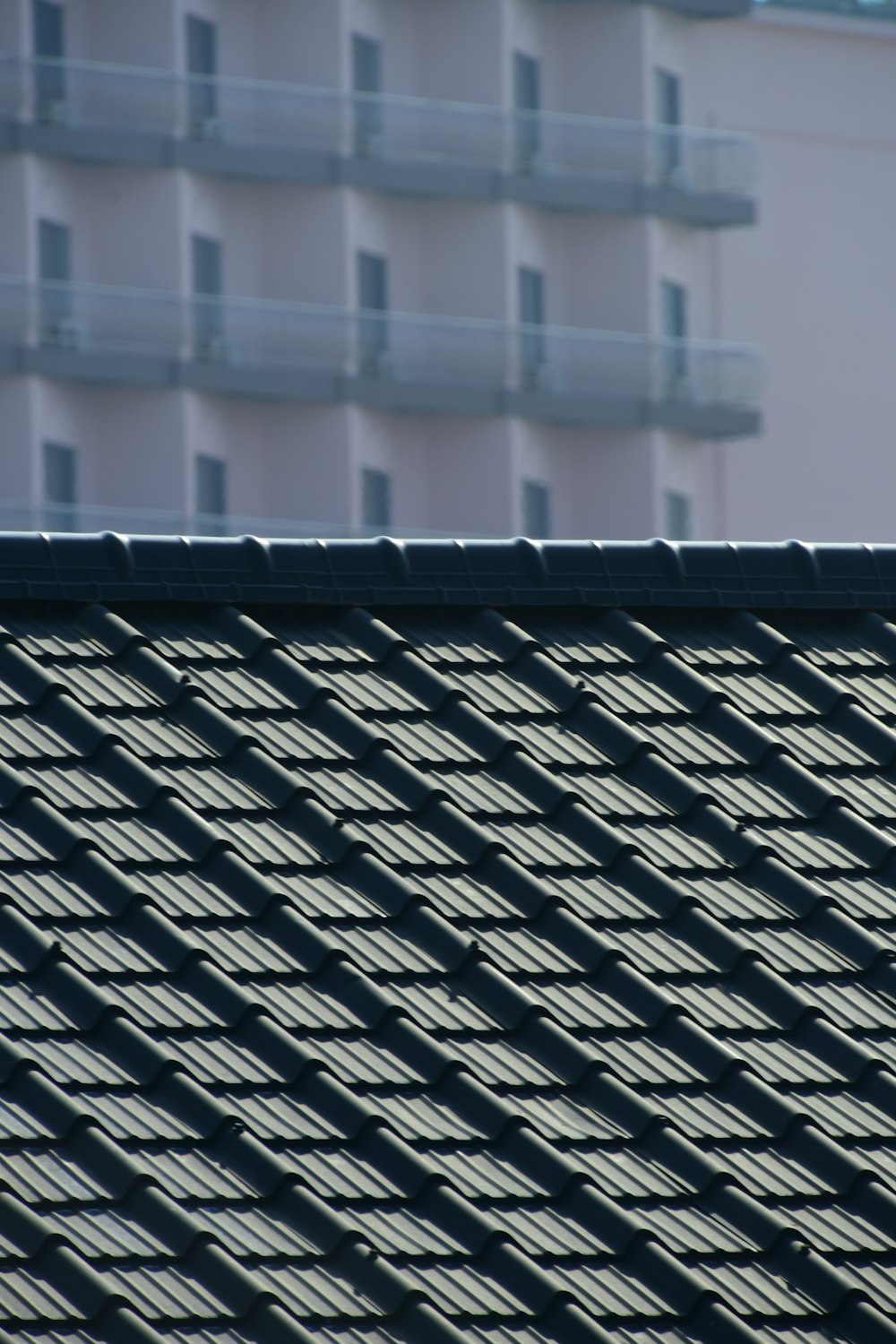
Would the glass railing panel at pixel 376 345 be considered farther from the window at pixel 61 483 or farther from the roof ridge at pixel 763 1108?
the roof ridge at pixel 763 1108

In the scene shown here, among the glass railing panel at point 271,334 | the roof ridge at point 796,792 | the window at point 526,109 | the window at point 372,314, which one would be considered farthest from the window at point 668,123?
the roof ridge at point 796,792

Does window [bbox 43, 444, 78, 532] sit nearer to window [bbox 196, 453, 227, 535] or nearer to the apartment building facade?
the apartment building facade

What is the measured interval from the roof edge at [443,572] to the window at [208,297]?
49916 millimetres

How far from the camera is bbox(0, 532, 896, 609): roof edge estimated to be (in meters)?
8.61

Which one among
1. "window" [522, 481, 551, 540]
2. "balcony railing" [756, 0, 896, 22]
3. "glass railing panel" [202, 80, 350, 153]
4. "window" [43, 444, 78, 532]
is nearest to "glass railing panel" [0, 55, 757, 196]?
"glass railing panel" [202, 80, 350, 153]

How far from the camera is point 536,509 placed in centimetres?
6438

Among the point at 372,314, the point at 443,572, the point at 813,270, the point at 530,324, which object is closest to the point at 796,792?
the point at 443,572

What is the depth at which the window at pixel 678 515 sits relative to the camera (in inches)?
2576

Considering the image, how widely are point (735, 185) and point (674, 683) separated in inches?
2254

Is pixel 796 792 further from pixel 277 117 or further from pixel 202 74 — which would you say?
pixel 202 74

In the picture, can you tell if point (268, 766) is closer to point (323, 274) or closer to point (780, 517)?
point (323, 274)

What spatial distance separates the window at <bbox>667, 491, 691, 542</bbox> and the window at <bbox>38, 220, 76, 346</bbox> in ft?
49.1

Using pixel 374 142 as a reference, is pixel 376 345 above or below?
below

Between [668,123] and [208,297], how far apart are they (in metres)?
12.6
